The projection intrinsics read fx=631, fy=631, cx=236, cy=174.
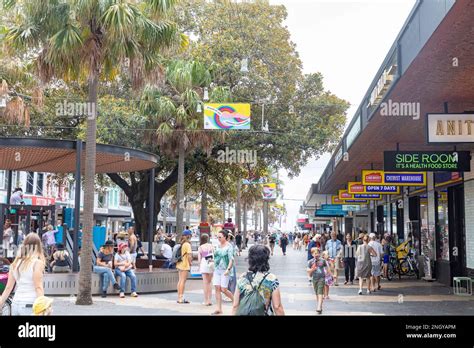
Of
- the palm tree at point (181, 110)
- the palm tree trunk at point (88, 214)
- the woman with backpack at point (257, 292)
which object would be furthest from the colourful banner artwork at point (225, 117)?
the woman with backpack at point (257, 292)

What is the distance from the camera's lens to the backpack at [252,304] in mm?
6180

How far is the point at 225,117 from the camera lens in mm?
24469

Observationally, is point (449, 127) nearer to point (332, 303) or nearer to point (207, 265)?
point (332, 303)

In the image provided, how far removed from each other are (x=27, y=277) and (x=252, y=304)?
9.64 feet

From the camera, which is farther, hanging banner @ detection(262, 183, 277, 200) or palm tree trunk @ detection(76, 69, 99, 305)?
hanging banner @ detection(262, 183, 277, 200)

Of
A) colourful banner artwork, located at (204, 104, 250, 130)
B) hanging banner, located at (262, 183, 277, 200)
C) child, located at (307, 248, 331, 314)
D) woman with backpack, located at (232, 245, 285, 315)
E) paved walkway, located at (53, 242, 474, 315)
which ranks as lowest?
paved walkway, located at (53, 242, 474, 315)

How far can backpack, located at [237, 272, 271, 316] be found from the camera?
6.18 meters

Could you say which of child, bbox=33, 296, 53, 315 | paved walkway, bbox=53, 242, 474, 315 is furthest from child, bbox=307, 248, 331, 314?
child, bbox=33, 296, 53, 315

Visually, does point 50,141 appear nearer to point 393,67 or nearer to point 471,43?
point 393,67

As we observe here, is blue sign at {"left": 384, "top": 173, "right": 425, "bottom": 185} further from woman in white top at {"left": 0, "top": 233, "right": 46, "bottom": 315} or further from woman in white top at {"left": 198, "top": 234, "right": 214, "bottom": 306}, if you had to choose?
woman in white top at {"left": 0, "top": 233, "right": 46, "bottom": 315}

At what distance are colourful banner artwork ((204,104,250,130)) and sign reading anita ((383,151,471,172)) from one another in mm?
10271

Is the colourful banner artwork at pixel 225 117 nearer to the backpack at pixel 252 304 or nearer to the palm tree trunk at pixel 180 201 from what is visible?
the palm tree trunk at pixel 180 201

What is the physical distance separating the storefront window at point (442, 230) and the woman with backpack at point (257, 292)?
15079 mm
